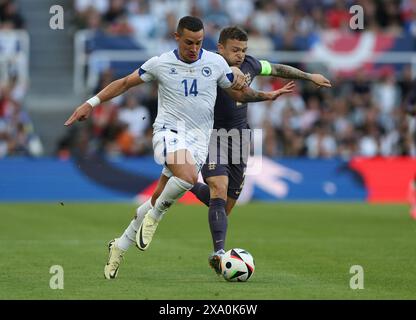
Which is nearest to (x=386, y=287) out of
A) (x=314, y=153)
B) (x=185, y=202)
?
(x=185, y=202)

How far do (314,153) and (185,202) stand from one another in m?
3.85

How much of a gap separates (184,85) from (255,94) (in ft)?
2.70

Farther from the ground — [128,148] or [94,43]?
[94,43]

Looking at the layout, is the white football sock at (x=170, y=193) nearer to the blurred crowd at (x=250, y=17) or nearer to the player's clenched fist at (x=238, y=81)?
the player's clenched fist at (x=238, y=81)

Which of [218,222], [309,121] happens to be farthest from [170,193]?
[309,121]

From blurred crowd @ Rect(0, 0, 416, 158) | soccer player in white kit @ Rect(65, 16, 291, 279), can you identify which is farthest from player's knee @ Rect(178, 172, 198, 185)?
blurred crowd @ Rect(0, 0, 416, 158)

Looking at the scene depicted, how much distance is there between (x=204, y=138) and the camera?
1107 cm

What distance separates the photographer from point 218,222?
11328mm

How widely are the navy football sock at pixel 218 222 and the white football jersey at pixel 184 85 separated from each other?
94 cm

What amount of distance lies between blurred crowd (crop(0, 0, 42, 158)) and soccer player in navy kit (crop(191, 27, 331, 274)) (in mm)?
13740

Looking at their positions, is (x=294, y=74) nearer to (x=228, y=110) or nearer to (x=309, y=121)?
(x=228, y=110)

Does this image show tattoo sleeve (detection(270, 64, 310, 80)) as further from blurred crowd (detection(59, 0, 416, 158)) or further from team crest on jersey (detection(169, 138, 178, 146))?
blurred crowd (detection(59, 0, 416, 158))

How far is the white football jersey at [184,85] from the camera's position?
1084 centimetres
